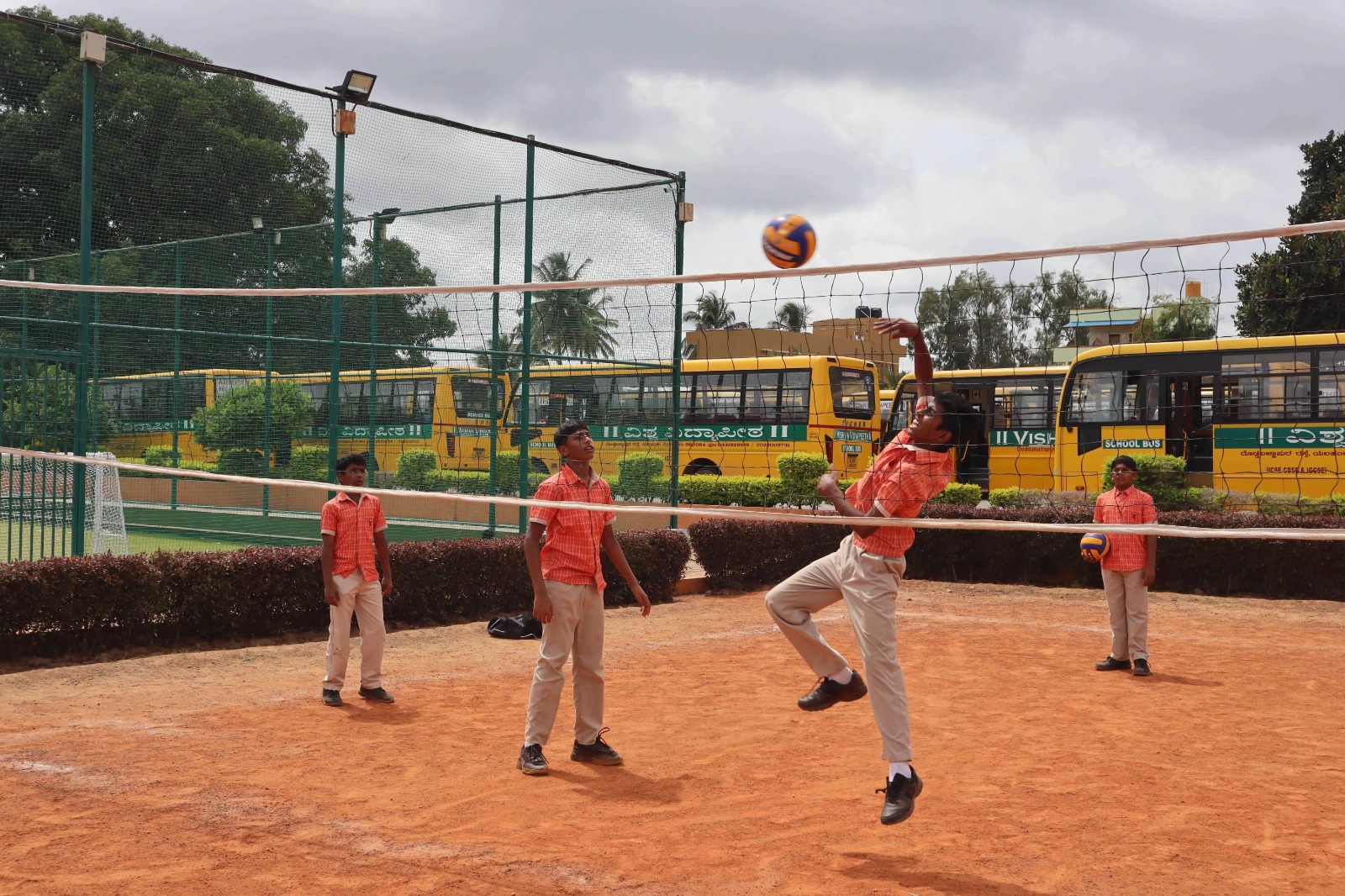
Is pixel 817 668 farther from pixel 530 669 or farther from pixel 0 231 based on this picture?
pixel 0 231

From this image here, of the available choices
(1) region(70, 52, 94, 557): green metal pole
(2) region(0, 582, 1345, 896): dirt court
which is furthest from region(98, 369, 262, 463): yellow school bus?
(2) region(0, 582, 1345, 896): dirt court

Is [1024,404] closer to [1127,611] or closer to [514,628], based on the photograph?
[1127,611]

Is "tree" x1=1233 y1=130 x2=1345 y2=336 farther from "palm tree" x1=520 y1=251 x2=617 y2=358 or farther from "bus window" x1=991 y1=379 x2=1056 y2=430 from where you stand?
"palm tree" x1=520 y1=251 x2=617 y2=358

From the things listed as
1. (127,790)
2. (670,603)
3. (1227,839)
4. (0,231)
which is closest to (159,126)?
(0,231)

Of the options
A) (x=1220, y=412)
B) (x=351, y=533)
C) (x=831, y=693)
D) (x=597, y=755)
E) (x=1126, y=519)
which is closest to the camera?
(x=831, y=693)

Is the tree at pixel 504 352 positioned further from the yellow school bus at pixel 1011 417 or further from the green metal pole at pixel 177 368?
the yellow school bus at pixel 1011 417

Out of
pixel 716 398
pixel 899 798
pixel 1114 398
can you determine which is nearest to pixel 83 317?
pixel 899 798

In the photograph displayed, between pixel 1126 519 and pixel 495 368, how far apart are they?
23.5 feet

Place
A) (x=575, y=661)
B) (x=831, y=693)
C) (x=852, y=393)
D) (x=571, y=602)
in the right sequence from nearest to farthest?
(x=831, y=693) < (x=571, y=602) < (x=575, y=661) < (x=852, y=393)

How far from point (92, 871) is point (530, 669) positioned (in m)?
4.40

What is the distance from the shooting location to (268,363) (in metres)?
13.3

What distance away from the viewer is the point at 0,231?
11.4 metres

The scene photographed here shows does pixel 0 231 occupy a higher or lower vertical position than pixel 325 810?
higher

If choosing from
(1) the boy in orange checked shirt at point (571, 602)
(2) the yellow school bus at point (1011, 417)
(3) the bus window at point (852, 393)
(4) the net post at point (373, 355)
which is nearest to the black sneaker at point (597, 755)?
(1) the boy in orange checked shirt at point (571, 602)
